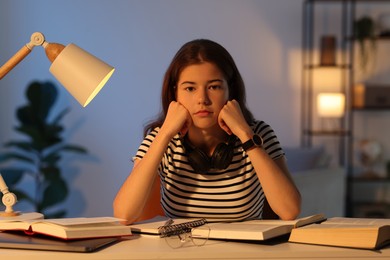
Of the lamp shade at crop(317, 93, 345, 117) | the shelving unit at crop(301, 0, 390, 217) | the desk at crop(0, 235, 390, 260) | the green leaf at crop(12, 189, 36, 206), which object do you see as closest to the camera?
the desk at crop(0, 235, 390, 260)

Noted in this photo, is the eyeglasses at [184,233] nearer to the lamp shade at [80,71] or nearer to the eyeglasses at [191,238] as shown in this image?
the eyeglasses at [191,238]

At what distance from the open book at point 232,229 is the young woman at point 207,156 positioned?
0.62 ft

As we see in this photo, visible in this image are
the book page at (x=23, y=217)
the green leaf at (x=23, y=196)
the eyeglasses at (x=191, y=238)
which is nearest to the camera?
the eyeglasses at (x=191, y=238)

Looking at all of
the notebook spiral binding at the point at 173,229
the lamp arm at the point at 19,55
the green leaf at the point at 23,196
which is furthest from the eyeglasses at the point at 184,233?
the green leaf at the point at 23,196

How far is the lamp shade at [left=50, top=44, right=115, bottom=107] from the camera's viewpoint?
163 cm

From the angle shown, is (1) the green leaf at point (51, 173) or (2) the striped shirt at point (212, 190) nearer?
(2) the striped shirt at point (212, 190)

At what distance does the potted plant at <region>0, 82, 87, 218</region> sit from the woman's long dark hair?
125 inches

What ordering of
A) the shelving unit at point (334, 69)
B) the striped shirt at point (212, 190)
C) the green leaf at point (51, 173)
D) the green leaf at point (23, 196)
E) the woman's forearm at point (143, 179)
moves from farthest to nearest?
the shelving unit at point (334, 69)
the green leaf at point (51, 173)
the green leaf at point (23, 196)
the striped shirt at point (212, 190)
the woman's forearm at point (143, 179)

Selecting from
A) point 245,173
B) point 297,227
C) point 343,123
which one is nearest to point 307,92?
point 343,123

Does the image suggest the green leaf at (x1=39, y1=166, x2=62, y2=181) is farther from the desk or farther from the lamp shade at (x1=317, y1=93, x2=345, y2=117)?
the desk

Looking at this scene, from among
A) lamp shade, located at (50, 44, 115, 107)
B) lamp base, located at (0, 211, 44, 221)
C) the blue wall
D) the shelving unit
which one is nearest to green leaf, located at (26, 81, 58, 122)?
the blue wall

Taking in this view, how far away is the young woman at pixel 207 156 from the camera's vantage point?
1940 mm

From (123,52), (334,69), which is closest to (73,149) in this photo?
(123,52)

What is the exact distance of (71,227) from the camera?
1.54 metres
